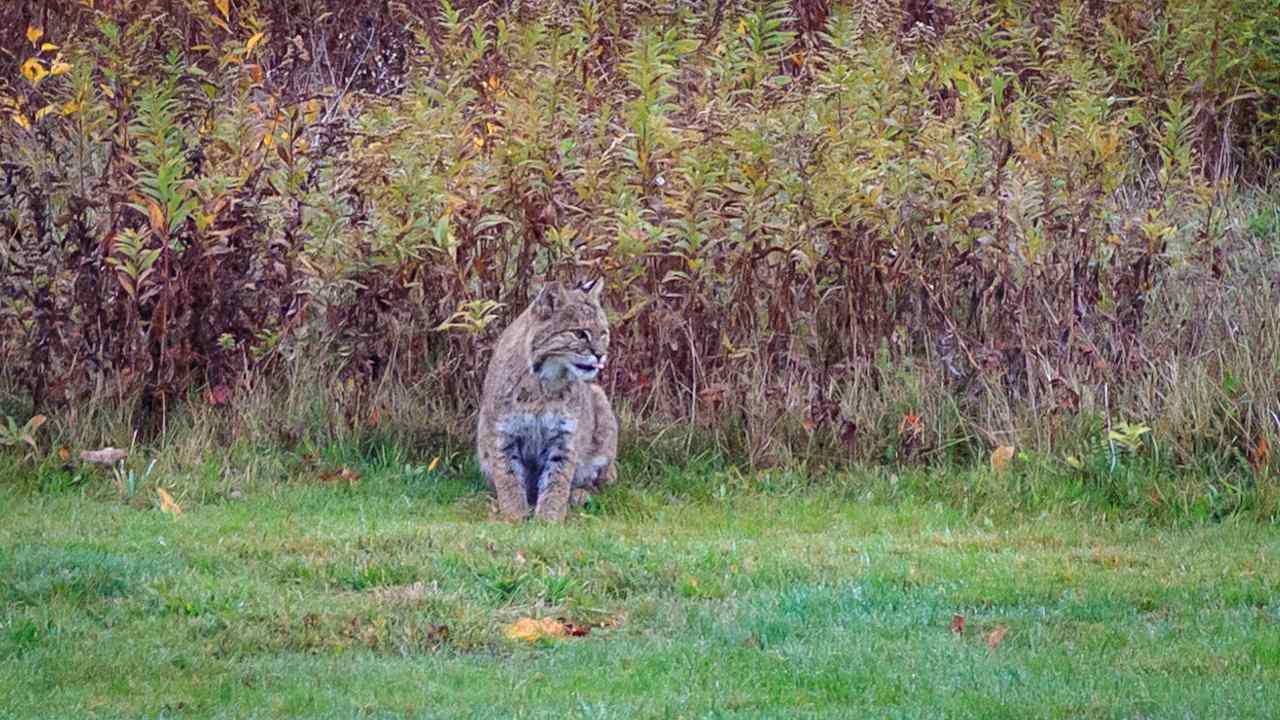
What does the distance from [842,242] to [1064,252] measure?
1.37 metres

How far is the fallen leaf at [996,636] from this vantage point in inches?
297

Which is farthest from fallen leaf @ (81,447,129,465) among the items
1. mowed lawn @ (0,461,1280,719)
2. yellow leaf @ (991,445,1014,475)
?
yellow leaf @ (991,445,1014,475)

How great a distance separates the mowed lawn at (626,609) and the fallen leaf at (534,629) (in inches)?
1.6

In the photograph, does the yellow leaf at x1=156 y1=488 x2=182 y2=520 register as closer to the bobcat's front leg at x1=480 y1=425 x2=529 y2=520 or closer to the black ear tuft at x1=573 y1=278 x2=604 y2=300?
the bobcat's front leg at x1=480 y1=425 x2=529 y2=520

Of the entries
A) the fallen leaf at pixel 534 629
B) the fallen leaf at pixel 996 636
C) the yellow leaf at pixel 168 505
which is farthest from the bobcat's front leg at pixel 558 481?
the fallen leaf at pixel 996 636

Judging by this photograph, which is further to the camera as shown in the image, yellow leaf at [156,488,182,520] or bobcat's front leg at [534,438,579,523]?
bobcat's front leg at [534,438,579,523]

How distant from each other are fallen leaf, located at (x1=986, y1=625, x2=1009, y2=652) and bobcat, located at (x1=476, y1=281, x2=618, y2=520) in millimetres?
3007

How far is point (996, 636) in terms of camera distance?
7668mm

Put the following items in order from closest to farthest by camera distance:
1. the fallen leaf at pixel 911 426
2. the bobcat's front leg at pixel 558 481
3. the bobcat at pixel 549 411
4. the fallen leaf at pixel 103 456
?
the bobcat's front leg at pixel 558 481
the bobcat at pixel 549 411
the fallen leaf at pixel 103 456
the fallen leaf at pixel 911 426

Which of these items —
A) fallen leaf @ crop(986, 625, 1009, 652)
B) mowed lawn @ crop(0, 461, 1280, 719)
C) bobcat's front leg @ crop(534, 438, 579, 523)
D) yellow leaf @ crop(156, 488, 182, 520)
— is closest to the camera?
mowed lawn @ crop(0, 461, 1280, 719)

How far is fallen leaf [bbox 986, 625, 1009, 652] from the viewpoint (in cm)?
754

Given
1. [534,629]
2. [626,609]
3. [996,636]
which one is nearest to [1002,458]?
[996,636]

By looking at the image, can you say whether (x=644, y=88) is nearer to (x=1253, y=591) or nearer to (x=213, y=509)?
(x=213, y=509)

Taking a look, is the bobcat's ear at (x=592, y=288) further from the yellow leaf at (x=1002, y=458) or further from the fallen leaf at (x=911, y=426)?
the yellow leaf at (x=1002, y=458)
